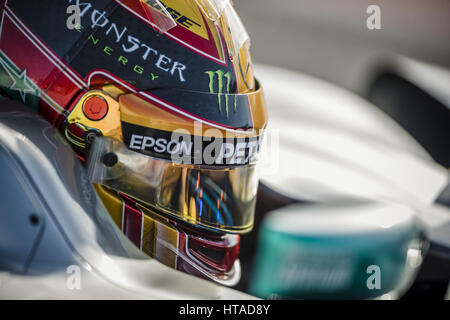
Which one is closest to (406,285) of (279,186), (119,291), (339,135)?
(279,186)

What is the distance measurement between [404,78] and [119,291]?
5.68ft

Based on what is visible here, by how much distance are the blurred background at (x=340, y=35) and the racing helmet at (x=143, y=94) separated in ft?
9.92

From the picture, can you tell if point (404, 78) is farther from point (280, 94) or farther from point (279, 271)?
point (279, 271)

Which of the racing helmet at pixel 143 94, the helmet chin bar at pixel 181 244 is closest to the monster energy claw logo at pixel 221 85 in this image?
the racing helmet at pixel 143 94

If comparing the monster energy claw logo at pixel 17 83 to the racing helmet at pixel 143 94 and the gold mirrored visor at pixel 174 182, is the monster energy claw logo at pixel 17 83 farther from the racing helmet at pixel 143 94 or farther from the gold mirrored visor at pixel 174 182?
the gold mirrored visor at pixel 174 182

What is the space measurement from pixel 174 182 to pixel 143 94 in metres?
0.17

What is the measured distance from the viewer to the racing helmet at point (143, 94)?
32.9 inches

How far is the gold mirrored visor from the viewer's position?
872 millimetres

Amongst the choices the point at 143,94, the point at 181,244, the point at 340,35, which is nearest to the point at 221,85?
the point at 143,94

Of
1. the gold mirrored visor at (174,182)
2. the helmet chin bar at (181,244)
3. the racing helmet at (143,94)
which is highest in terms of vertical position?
the racing helmet at (143,94)

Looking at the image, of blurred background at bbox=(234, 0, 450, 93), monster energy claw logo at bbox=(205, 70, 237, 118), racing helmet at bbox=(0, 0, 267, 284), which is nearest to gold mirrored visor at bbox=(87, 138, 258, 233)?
racing helmet at bbox=(0, 0, 267, 284)

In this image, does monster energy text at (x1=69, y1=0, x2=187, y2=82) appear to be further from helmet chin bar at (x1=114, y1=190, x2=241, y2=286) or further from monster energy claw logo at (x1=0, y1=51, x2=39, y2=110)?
helmet chin bar at (x1=114, y1=190, x2=241, y2=286)

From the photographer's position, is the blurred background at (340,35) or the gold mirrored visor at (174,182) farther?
the blurred background at (340,35)

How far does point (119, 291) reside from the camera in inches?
32.6
